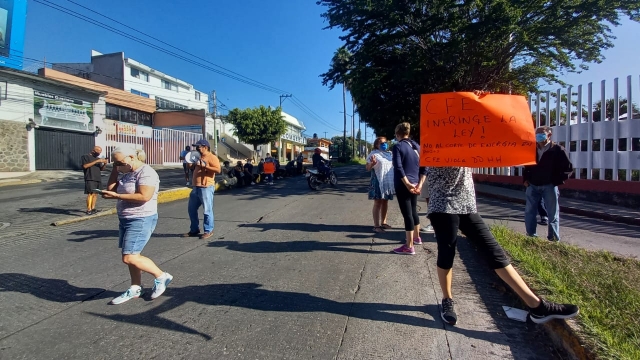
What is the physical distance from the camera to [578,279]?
3.67 meters

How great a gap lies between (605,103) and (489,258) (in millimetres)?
9880

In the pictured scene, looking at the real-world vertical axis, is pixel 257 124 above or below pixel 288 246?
above

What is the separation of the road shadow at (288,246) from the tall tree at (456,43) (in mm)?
10426

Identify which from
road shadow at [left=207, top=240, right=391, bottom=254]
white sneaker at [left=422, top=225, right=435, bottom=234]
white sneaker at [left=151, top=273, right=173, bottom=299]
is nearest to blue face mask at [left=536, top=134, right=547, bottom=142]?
white sneaker at [left=422, top=225, right=435, bottom=234]

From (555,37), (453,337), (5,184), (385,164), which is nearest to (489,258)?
(453,337)

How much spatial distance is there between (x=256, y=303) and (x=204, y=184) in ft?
10.1

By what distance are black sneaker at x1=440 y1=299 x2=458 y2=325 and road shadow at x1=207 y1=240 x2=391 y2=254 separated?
1.96 meters

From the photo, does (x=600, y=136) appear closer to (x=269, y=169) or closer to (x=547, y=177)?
(x=547, y=177)

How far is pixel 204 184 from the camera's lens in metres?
6.06

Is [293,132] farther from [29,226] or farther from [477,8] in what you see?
[29,226]

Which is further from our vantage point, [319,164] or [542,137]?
[319,164]

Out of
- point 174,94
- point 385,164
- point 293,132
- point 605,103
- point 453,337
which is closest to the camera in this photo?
point 453,337

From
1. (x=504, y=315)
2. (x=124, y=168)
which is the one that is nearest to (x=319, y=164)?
(x=124, y=168)

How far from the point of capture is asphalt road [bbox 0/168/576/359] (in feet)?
9.04
